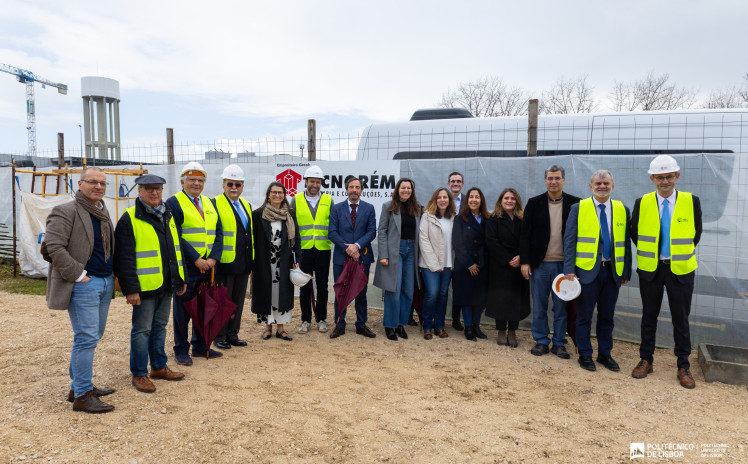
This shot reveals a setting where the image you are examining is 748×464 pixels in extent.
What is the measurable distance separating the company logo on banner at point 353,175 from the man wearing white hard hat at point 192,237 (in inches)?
87.5

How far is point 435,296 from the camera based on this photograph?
523cm

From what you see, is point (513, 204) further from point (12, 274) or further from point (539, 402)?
point (12, 274)

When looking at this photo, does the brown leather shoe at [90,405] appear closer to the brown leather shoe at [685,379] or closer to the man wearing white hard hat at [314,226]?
the man wearing white hard hat at [314,226]

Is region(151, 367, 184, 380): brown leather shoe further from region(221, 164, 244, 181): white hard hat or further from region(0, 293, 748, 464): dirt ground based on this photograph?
region(221, 164, 244, 181): white hard hat

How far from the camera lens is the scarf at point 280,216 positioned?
4.98 metres

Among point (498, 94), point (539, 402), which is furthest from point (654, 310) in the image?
point (498, 94)

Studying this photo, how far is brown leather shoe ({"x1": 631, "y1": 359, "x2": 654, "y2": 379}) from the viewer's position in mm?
4229

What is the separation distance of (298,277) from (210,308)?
102cm

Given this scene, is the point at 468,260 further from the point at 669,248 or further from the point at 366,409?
the point at 366,409

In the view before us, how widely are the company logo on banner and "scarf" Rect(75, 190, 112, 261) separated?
10.7ft

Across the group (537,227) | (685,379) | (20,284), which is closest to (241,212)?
(537,227)

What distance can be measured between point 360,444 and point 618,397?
7.27ft

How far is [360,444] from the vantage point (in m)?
3.03

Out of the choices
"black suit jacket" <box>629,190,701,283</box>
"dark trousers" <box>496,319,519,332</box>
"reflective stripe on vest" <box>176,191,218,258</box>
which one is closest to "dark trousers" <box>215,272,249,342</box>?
"reflective stripe on vest" <box>176,191,218,258</box>
